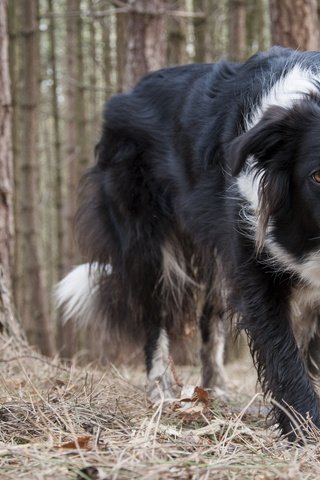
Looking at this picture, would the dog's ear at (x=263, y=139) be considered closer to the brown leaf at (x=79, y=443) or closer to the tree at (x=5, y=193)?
the brown leaf at (x=79, y=443)

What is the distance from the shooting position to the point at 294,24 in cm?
659

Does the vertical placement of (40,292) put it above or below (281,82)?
below

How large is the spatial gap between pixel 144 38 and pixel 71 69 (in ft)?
20.3

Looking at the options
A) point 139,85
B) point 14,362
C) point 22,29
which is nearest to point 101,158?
point 139,85

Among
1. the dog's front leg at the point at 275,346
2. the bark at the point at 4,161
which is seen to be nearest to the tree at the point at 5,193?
the bark at the point at 4,161

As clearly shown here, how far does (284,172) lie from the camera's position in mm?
3561

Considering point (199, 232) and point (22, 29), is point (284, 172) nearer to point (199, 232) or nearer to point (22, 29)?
point (199, 232)

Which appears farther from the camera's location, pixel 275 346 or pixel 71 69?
pixel 71 69

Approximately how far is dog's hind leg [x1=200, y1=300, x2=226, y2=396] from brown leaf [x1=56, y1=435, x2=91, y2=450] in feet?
8.86

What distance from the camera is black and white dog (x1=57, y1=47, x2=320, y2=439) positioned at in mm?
3555

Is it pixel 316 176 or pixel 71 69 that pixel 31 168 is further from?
pixel 316 176

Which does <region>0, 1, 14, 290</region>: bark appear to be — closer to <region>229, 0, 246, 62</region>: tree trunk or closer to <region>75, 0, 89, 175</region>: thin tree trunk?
<region>229, 0, 246, 62</region>: tree trunk

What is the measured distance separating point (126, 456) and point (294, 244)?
1.42 m

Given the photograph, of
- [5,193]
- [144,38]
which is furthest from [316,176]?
[144,38]
